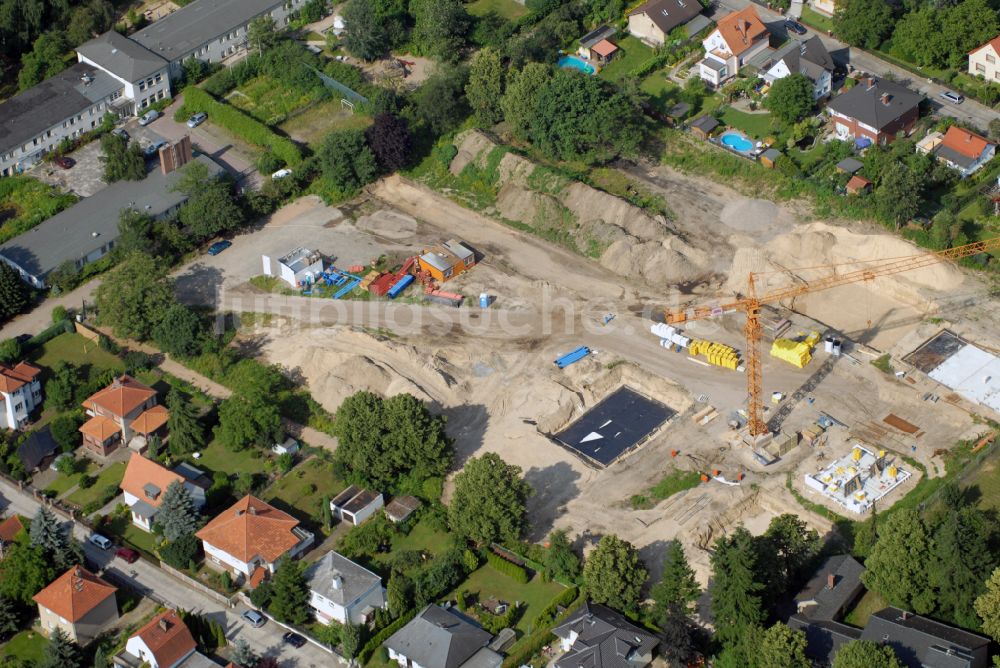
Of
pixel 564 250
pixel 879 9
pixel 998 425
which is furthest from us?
pixel 879 9

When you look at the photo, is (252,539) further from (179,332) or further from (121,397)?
(179,332)

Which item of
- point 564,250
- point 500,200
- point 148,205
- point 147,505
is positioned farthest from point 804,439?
point 148,205

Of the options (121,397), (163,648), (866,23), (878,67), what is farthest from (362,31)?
(163,648)

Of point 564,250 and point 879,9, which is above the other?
point 879,9

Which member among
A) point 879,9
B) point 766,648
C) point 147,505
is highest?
point 879,9

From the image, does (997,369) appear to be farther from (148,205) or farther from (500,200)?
(148,205)

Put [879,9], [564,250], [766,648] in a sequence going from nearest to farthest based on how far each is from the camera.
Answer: [766,648] → [564,250] → [879,9]

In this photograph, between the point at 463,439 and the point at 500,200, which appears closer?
the point at 463,439
